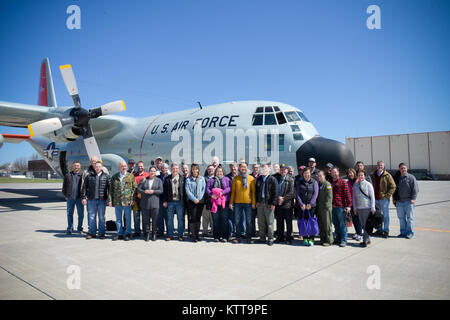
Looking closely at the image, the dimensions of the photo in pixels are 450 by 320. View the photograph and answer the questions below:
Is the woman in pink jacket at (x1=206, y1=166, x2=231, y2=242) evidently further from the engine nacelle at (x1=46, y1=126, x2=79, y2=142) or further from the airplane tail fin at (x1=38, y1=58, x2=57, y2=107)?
the airplane tail fin at (x1=38, y1=58, x2=57, y2=107)

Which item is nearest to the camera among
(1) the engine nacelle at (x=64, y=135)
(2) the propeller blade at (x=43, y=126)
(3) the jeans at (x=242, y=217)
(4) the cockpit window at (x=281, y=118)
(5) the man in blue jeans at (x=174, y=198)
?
(3) the jeans at (x=242, y=217)

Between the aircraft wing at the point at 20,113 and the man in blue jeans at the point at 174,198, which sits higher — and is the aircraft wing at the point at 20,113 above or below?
above

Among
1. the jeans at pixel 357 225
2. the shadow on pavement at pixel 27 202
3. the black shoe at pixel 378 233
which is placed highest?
the jeans at pixel 357 225

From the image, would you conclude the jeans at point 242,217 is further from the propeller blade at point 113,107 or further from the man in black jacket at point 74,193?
the propeller blade at point 113,107

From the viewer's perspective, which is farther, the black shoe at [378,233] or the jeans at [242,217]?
the black shoe at [378,233]

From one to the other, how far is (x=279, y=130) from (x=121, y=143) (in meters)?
9.21

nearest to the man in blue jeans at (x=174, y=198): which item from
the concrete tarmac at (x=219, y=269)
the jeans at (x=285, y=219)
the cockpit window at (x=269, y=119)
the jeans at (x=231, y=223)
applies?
the concrete tarmac at (x=219, y=269)

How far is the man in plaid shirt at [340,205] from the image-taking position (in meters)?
6.70

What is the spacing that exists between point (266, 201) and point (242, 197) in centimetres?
60

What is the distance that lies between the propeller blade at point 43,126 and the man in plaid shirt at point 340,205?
1112cm

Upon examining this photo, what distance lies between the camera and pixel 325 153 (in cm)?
918
